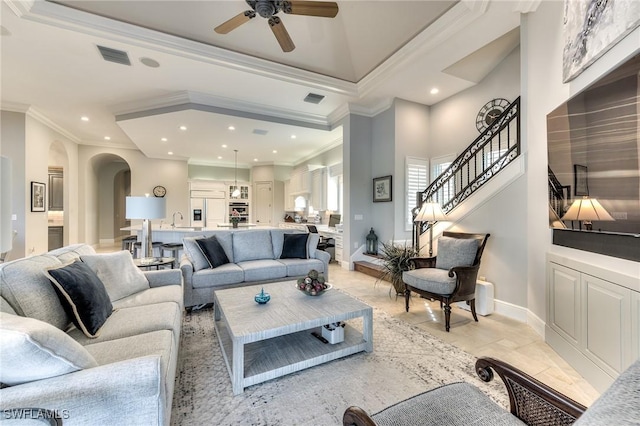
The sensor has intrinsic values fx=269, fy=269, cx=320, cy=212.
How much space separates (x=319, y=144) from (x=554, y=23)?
5.43 m

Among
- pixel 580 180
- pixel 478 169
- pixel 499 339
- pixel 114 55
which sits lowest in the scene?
pixel 499 339

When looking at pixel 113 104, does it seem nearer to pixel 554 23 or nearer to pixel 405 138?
pixel 405 138

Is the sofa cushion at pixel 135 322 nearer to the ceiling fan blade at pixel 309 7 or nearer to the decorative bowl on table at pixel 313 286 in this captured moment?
the decorative bowl on table at pixel 313 286

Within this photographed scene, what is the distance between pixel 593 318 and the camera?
74.4 inches

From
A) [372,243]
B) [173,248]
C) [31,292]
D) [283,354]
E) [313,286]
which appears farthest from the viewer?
[372,243]

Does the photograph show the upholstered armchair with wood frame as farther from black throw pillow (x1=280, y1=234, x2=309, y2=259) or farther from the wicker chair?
the wicker chair

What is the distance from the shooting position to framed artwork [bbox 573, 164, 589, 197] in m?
1.94

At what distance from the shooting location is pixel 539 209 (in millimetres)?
2686

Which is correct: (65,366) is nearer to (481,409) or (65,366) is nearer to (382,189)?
(481,409)

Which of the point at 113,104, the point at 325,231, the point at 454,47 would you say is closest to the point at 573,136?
the point at 454,47

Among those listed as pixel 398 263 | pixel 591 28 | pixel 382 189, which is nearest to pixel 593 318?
pixel 398 263

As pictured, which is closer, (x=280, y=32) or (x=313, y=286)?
(x=313, y=286)

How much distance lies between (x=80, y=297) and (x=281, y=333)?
127 centimetres

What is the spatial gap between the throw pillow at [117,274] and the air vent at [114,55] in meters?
2.91
